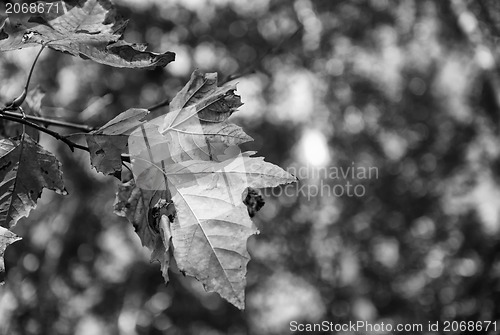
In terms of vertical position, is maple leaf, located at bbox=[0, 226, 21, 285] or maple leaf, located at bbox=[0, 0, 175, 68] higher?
maple leaf, located at bbox=[0, 0, 175, 68]

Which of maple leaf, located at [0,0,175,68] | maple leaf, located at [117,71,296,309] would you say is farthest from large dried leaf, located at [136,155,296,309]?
maple leaf, located at [0,0,175,68]

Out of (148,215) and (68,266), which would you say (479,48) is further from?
(68,266)

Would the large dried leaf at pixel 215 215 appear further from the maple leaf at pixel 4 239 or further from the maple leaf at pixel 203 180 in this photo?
the maple leaf at pixel 4 239

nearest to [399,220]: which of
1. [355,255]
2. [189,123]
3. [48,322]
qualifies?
[355,255]

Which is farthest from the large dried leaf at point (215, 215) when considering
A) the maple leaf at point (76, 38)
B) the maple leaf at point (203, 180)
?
the maple leaf at point (76, 38)

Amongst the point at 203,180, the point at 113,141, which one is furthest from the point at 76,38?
the point at 203,180

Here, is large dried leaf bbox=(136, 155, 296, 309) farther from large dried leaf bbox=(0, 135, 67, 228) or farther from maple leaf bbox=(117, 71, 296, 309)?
large dried leaf bbox=(0, 135, 67, 228)

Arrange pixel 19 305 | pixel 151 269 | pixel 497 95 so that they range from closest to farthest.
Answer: pixel 497 95 < pixel 19 305 < pixel 151 269
